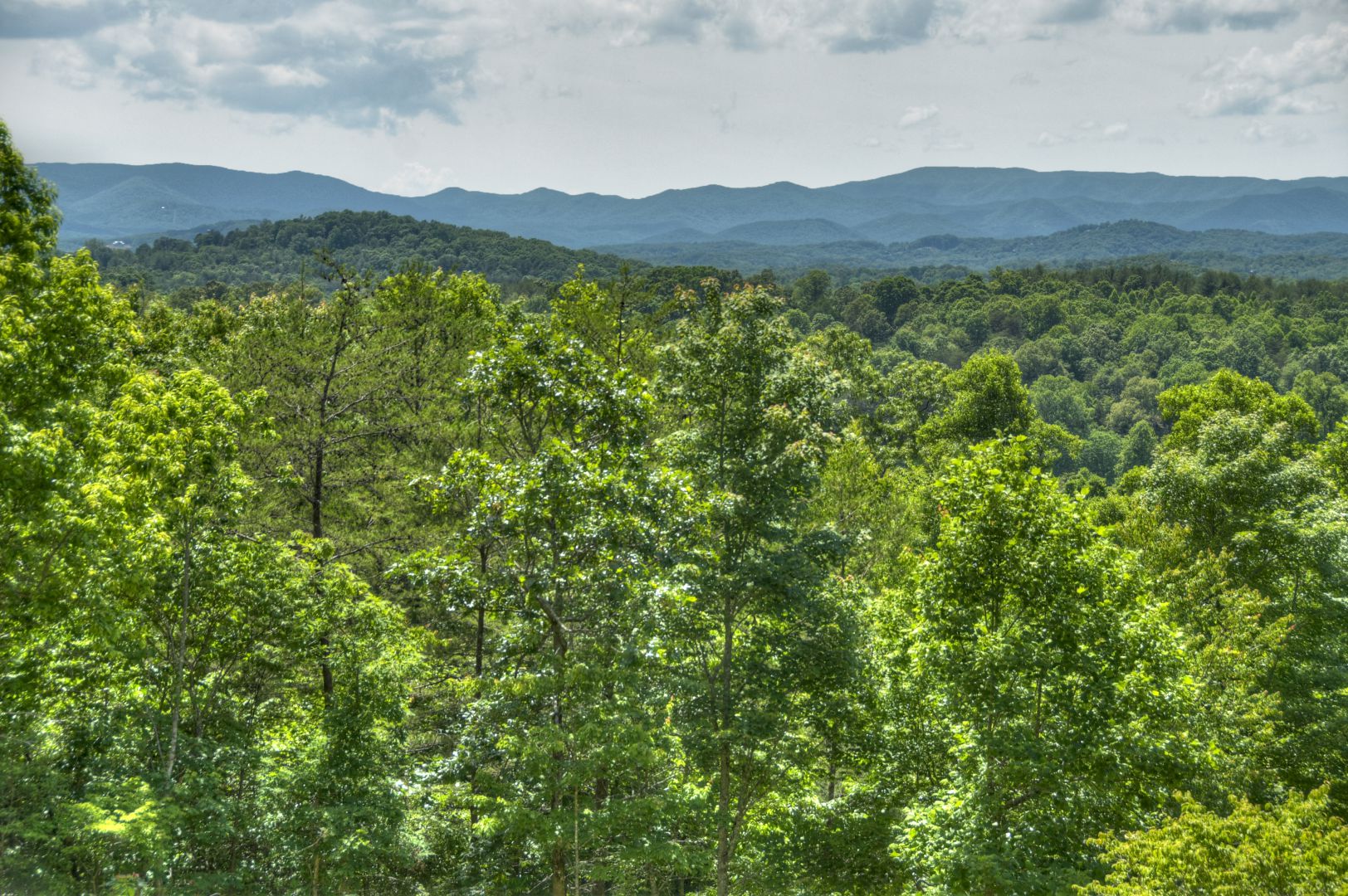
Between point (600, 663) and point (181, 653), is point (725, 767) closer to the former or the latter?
point (600, 663)

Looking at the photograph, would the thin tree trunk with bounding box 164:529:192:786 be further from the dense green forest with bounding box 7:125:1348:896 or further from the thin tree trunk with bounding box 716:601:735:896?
the thin tree trunk with bounding box 716:601:735:896

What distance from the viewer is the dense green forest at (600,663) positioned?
36.8 feet

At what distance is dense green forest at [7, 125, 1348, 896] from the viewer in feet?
36.8

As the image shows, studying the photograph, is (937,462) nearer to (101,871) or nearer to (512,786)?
(512,786)

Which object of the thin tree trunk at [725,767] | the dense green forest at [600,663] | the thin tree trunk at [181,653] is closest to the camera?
the dense green forest at [600,663]

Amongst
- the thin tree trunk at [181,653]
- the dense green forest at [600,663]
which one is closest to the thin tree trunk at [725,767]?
the dense green forest at [600,663]

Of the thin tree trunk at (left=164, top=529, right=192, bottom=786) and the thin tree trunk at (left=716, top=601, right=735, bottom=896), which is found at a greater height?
the thin tree trunk at (left=164, top=529, right=192, bottom=786)

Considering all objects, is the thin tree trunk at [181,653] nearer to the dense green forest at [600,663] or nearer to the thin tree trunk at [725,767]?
the dense green forest at [600,663]

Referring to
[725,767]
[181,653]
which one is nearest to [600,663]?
[725,767]

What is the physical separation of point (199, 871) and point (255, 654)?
10.7 ft

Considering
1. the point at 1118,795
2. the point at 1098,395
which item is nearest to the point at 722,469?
the point at 1118,795

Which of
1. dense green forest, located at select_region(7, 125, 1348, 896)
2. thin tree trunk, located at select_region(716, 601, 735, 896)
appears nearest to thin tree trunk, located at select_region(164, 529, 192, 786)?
dense green forest, located at select_region(7, 125, 1348, 896)

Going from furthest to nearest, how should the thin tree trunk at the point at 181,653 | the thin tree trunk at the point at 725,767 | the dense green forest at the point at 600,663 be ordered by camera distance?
the thin tree trunk at the point at 725,767, the thin tree trunk at the point at 181,653, the dense green forest at the point at 600,663

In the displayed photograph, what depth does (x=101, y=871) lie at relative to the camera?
11719 millimetres
